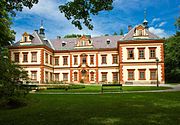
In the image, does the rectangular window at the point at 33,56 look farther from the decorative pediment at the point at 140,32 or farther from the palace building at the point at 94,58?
the decorative pediment at the point at 140,32

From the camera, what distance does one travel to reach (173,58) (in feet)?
155

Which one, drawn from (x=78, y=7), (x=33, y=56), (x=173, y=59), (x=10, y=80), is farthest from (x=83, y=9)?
(x=173, y=59)

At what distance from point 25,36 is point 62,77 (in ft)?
34.9

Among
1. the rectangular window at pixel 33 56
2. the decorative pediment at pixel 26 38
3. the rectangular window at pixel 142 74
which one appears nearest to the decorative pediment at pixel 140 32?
the rectangular window at pixel 142 74

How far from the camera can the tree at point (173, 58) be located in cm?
4728

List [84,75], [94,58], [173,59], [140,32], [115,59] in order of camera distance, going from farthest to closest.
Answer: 1. [173,59]
2. [84,75]
3. [94,58]
4. [115,59]
5. [140,32]

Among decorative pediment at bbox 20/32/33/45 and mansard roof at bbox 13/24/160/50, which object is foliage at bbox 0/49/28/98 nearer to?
mansard roof at bbox 13/24/160/50

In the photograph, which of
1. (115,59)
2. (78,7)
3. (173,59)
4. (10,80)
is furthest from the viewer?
(173,59)

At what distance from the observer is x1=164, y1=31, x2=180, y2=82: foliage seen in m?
47.3

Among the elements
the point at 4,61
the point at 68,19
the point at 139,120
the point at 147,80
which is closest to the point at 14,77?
the point at 4,61

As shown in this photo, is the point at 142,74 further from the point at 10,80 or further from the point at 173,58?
the point at 10,80

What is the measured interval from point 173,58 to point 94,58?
55.5ft

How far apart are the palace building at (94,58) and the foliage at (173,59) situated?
29.9ft

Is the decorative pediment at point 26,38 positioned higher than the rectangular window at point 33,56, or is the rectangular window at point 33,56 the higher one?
the decorative pediment at point 26,38
